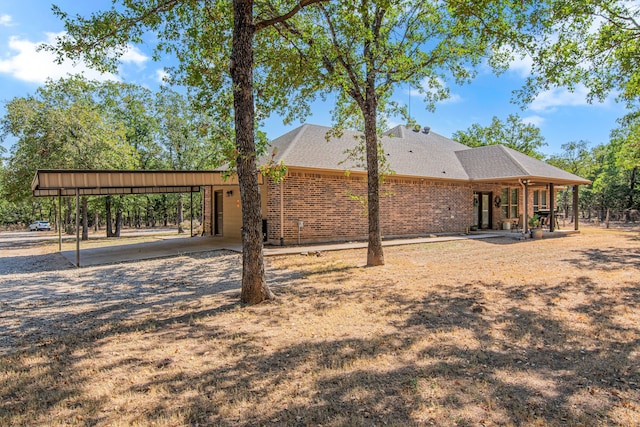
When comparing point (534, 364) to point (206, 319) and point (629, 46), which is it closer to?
point (206, 319)

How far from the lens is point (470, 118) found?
35.1 meters

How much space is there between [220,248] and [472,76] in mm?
9363

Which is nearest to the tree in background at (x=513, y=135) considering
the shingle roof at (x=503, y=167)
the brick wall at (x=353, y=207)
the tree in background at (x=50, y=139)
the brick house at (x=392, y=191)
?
the brick house at (x=392, y=191)

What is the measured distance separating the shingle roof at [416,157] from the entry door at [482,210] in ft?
6.07

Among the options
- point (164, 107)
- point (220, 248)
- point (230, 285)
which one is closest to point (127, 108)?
point (164, 107)

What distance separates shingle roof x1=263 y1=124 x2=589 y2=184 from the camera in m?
14.0

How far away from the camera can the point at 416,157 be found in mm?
17609

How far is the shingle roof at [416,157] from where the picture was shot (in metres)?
14.0

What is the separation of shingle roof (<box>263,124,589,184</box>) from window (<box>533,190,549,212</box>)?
3.20m

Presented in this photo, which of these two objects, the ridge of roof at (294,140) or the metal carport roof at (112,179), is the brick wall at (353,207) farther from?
the metal carport roof at (112,179)

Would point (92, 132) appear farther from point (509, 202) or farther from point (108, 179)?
point (509, 202)

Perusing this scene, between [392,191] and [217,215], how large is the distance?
27.3 ft

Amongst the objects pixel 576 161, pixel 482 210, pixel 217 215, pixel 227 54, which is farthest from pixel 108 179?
pixel 576 161

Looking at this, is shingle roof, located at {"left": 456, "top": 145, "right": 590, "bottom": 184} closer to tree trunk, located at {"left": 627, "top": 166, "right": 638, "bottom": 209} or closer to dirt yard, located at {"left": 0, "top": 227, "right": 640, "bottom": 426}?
dirt yard, located at {"left": 0, "top": 227, "right": 640, "bottom": 426}
